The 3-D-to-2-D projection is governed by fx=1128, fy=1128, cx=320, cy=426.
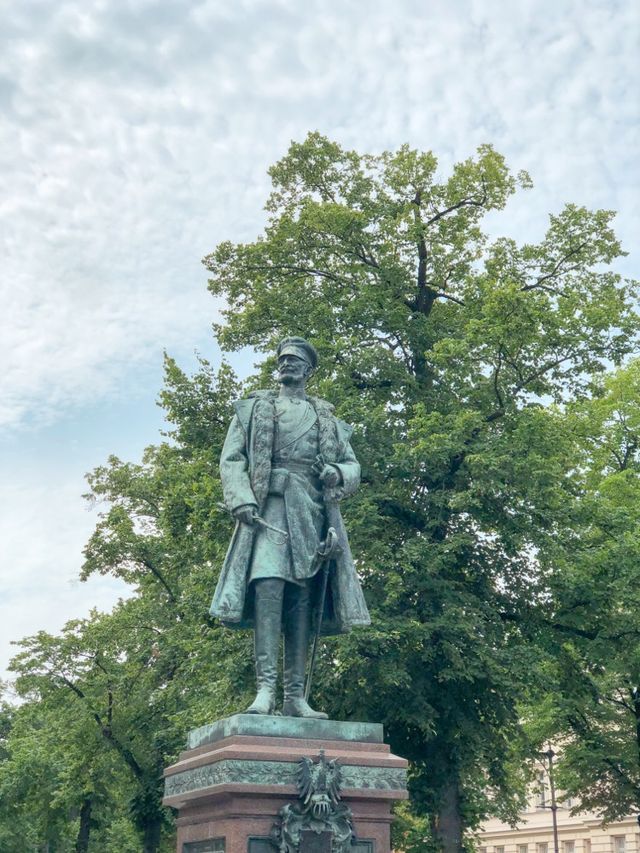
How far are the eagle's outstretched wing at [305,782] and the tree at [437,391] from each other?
37.0 ft

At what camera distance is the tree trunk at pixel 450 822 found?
19953 millimetres

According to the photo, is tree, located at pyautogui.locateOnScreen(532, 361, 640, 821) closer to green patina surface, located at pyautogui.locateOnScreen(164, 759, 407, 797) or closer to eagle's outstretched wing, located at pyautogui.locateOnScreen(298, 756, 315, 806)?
green patina surface, located at pyautogui.locateOnScreen(164, 759, 407, 797)

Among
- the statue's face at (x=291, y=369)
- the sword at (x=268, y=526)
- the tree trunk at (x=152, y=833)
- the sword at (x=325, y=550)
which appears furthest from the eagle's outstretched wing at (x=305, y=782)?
the tree trunk at (x=152, y=833)

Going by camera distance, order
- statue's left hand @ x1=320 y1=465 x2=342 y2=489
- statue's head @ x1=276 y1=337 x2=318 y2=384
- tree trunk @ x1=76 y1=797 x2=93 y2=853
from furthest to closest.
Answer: tree trunk @ x1=76 y1=797 x2=93 y2=853, statue's head @ x1=276 y1=337 x2=318 y2=384, statue's left hand @ x1=320 y1=465 x2=342 y2=489

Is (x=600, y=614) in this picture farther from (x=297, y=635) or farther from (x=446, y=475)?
(x=297, y=635)

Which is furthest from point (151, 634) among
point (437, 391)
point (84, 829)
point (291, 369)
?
point (291, 369)

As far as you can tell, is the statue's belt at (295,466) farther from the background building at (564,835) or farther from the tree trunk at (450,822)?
the background building at (564,835)

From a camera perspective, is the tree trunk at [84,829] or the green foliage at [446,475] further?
the tree trunk at [84,829]

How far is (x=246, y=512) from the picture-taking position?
7.85 meters

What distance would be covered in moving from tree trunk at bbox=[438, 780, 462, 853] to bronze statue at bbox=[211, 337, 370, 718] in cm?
1335

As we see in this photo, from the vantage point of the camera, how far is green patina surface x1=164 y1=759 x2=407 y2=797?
6629 mm

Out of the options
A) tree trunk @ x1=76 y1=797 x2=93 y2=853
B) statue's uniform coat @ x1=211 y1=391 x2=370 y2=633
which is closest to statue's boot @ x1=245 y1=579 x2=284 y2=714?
statue's uniform coat @ x1=211 y1=391 x2=370 y2=633

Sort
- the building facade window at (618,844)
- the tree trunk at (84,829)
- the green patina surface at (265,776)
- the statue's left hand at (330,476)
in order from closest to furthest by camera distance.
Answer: the green patina surface at (265,776), the statue's left hand at (330,476), the tree trunk at (84,829), the building facade window at (618,844)

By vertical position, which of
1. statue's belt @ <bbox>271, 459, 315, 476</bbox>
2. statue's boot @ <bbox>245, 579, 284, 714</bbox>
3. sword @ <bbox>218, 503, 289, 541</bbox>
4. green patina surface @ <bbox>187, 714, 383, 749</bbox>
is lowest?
green patina surface @ <bbox>187, 714, 383, 749</bbox>
